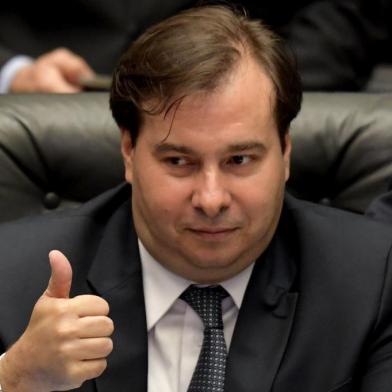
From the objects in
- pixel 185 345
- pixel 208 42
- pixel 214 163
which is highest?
pixel 208 42

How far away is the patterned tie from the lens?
138 cm

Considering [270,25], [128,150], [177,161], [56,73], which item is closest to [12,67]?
[56,73]

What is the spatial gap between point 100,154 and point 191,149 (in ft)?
1.09

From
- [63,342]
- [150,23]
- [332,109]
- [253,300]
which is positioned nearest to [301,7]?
[150,23]

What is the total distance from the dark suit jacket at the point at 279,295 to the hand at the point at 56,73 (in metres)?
0.64

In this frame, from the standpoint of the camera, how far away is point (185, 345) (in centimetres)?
144

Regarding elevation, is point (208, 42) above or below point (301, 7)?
above

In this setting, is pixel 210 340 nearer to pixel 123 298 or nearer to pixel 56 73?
pixel 123 298

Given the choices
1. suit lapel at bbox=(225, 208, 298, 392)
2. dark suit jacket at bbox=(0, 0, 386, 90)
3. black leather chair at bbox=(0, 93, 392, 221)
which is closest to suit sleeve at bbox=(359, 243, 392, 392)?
suit lapel at bbox=(225, 208, 298, 392)

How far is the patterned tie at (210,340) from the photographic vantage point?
138 cm

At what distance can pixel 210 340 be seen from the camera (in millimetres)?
A: 1404

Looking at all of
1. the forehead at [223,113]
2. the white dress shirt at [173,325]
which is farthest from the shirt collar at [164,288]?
the forehead at [223,113]

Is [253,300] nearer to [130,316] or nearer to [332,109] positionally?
[130,316]

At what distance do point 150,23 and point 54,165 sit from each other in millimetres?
738
